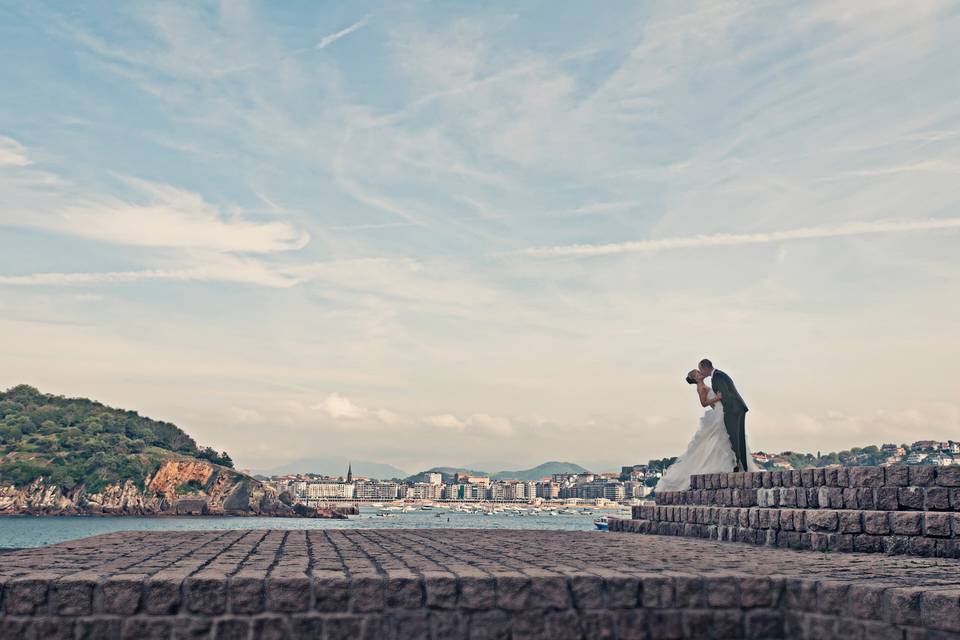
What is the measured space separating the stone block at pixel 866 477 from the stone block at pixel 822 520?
577 millimetres

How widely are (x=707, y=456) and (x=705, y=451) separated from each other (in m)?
0.18

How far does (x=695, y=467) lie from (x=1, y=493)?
154 metres

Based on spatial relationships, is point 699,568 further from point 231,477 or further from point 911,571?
point 231,477

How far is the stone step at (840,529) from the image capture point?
435 inches

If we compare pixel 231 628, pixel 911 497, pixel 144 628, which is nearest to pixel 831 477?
pixel 911 497

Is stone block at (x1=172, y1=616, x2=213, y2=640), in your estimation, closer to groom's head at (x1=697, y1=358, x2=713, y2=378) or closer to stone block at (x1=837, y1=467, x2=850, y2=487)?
stone block at (x1=837, y1=467, x2=850, y2=487)

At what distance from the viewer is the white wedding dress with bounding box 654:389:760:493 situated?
19875mm

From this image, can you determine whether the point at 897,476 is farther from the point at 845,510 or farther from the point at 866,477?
the point at 845,510

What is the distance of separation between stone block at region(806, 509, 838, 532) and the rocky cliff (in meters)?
141

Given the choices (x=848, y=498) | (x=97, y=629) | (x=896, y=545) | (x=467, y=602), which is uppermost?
(x=848, y=498)

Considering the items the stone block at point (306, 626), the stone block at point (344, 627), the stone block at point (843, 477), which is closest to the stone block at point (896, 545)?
the stone block at point (843, 477)

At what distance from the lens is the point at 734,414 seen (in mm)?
19938

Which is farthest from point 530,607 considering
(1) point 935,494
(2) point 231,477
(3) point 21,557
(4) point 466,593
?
(2) point 231,477

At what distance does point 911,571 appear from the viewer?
28.9ft
